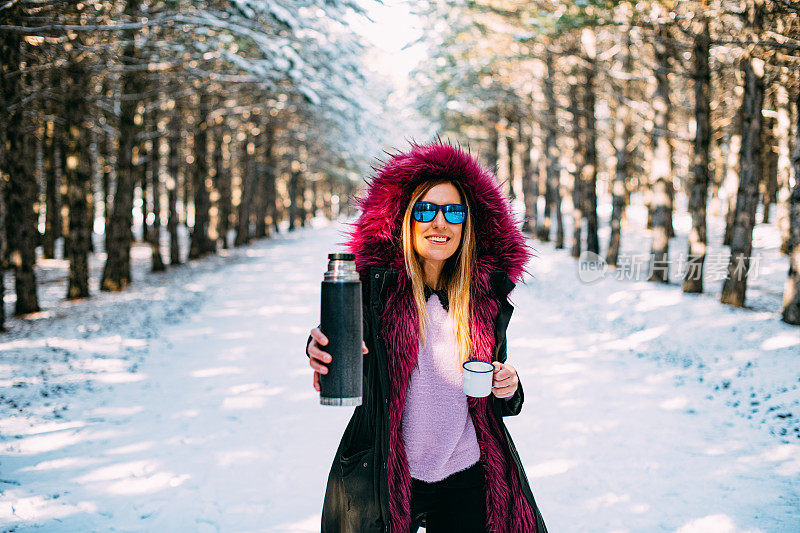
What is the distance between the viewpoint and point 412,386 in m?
2.10

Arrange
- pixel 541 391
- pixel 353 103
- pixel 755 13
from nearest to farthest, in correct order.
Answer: pixel 541 391 < pixel 755 13 < pixel 353 103

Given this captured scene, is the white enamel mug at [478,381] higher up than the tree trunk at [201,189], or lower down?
lower down

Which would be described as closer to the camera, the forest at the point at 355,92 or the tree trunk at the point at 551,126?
the forest at the point at 355,92

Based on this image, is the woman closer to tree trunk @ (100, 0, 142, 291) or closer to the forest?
the forest

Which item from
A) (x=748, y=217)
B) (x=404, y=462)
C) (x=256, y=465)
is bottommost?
(x=256, y=465)

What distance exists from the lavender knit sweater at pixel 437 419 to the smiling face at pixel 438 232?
371 mm

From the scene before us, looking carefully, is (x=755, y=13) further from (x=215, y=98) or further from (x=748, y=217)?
(x=215, y=98)

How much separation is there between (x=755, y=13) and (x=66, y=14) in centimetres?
1155

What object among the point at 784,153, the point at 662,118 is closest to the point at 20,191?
the point at 662,118

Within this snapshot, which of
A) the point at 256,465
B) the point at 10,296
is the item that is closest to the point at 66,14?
the point at 10,296

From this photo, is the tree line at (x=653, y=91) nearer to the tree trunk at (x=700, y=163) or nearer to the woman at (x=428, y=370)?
the tree trunk at (x=700, y=163)

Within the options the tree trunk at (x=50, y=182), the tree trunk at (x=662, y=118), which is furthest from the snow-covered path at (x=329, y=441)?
the tree trunk at (x=50, y=182)

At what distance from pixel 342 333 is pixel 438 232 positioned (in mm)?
695

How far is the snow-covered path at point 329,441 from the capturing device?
370cm
